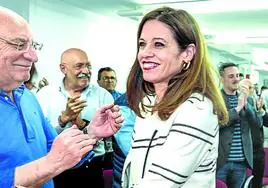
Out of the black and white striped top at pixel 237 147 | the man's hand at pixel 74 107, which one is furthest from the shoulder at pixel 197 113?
the black and white striped top at pixel 237 147

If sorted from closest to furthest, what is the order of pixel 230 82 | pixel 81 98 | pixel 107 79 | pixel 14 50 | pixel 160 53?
pixel 160 53
pixel 14 50
pixel 81 98
pixel 230 82
pixel 107 79

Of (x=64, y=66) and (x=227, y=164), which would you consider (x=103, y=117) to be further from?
A: (x=227, y=164)

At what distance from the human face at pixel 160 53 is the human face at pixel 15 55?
18.4 inches

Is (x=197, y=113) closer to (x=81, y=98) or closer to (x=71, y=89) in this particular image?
(x=81, y=98)

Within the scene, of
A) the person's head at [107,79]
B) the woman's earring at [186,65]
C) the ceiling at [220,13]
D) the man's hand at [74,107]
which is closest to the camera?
the woman's earring at [186,65]

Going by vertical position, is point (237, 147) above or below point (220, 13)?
below

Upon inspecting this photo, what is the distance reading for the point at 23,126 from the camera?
1.50 meters

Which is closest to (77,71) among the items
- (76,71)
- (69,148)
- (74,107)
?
(76,71)

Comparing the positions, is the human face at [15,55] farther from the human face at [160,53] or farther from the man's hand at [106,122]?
the human face at [160,53]

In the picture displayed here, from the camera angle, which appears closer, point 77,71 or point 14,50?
point 14,50

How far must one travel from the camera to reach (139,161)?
4.09ft

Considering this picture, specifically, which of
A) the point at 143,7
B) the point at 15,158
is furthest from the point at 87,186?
the point at 143,7

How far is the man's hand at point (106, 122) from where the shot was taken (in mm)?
1534

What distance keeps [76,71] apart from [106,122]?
57.2 inches
